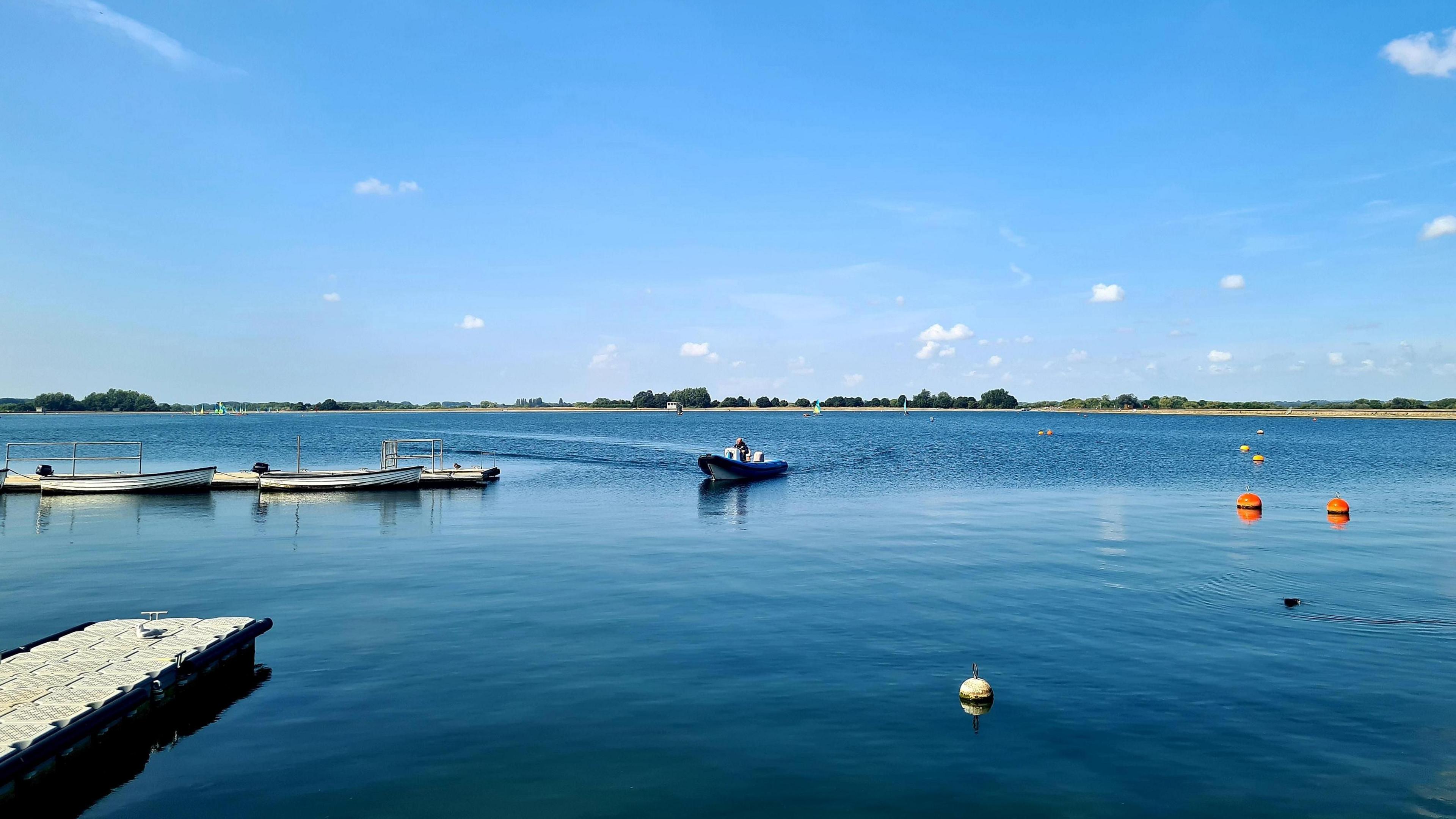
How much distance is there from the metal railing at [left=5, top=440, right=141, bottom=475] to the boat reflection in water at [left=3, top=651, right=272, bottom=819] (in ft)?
107

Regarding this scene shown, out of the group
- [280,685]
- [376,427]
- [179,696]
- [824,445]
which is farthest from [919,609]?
[376,427]

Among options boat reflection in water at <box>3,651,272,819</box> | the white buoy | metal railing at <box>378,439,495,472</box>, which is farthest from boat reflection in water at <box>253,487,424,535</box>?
the white buoy

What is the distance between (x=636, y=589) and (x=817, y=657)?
7626mm

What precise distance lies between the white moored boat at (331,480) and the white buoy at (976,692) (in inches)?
1700

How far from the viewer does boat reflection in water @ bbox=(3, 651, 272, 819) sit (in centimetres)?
1103

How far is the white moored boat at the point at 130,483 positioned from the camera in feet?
154

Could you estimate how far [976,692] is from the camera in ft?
46.2

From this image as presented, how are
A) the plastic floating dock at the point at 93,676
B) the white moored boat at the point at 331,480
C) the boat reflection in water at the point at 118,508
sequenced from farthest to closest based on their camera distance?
the white moored boat at the point at 331,480 < the boat reflection in water at the point at 118,508 < the plastic floating dock at the point at 93,676

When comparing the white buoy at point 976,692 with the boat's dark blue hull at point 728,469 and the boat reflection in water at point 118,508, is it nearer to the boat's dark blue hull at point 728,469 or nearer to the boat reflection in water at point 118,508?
the boat reflection in water at point 118,508

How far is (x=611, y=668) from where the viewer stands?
16.2m

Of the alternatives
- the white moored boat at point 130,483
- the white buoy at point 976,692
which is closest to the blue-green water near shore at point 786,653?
the white buoy at point 976,692

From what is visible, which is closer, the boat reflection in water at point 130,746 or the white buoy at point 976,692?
the boat reflection in water at point 130,746

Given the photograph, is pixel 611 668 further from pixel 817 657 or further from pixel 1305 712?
pixel 1305 712

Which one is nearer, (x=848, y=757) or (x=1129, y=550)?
(x=848, y=757)
